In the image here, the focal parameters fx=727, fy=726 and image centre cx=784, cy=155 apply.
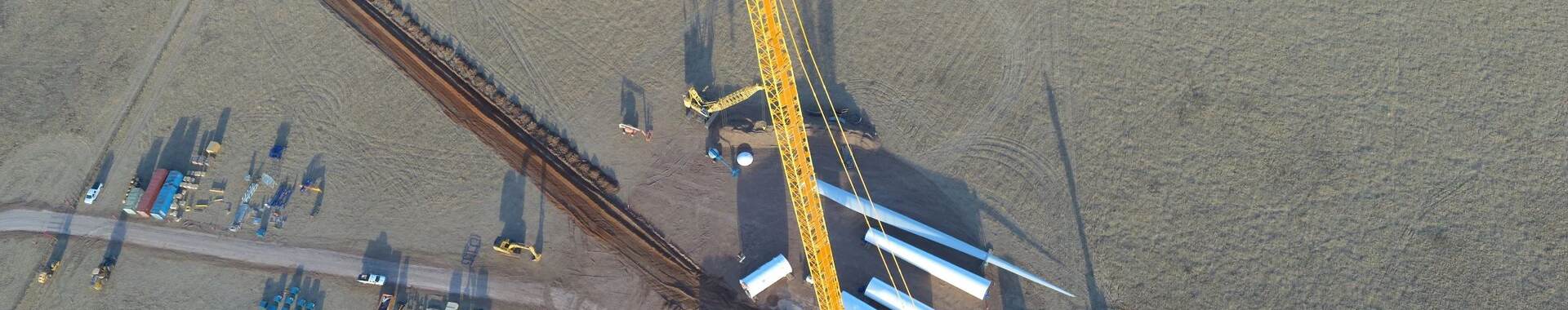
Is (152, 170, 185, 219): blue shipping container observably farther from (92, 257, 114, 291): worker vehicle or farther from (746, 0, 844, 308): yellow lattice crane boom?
(746, 0, 844, 308): yellow lattice crane boom

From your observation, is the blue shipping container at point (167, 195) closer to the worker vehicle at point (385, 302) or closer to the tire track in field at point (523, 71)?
the worker vehicle at point (385, 302)

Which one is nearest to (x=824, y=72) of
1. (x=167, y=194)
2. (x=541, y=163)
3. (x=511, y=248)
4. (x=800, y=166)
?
(x=800, y=166)

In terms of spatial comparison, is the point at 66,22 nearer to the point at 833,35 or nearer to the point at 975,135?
the point at 833,35

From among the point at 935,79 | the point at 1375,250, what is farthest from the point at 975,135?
the point at 1375,250

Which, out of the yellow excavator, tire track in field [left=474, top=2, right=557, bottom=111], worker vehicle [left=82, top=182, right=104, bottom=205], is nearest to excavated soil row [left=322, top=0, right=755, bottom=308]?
tire track in field [left=474, top=2, right=557, bottom=111]

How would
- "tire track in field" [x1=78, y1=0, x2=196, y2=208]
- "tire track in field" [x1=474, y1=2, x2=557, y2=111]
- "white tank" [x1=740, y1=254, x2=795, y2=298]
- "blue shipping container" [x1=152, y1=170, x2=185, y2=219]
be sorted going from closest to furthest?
"white tank" [x1=740, y1=254, x2=795, y2=298] < "blue shipping container" [x1=152, y1=170, x2=185, y2=219] < "tire track in field" [x1=78, y1=0, x2=196, y2=208] < "tire track in field" [x1=474, y1=2, x2=557, y2=111]

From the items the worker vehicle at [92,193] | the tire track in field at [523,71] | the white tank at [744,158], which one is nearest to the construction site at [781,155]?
the white tank at [744,158]
